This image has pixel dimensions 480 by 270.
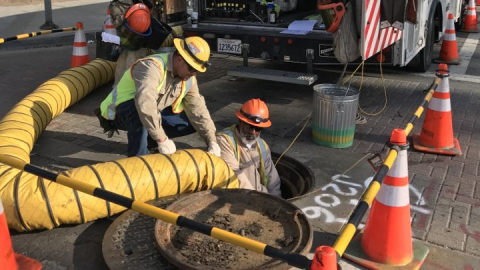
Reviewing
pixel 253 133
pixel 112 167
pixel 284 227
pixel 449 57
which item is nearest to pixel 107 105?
pixel 112 167

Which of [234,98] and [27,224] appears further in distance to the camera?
[234,98]

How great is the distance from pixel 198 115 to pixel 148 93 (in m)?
0.66

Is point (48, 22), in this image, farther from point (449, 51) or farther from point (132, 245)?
point (132, 245)

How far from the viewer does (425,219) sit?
3842 millimetres

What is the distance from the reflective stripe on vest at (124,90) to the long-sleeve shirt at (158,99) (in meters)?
0.04

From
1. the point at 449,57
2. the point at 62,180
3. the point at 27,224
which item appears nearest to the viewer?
the point at 62,180

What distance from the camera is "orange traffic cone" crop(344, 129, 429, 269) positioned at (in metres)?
3.22

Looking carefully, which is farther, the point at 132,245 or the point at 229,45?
the point at 229,45

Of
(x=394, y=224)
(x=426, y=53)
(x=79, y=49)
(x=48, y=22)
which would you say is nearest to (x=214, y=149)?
(x=394, y=224)

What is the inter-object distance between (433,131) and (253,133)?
2017 millimetres

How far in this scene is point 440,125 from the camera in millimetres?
5148

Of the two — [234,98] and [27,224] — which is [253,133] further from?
[234,98]

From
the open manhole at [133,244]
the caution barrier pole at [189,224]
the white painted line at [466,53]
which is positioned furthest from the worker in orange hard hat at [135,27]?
the white painted line at [466,53]

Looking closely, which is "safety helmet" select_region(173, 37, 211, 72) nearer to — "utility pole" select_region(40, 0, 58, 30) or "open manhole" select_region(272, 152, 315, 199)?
"open manhole" select_region(272, 152, 315, 199)
